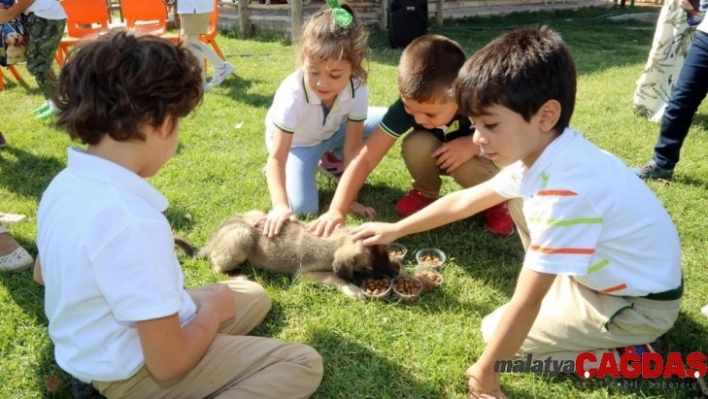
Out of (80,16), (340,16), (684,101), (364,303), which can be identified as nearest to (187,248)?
(364,303)

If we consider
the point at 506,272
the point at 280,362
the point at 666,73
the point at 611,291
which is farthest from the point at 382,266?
the point at 666,73

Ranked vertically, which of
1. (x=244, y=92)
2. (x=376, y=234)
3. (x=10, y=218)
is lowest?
(x=10, y=218)

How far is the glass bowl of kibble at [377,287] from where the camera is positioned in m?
3.28

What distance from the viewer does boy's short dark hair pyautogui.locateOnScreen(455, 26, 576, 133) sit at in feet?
7.21

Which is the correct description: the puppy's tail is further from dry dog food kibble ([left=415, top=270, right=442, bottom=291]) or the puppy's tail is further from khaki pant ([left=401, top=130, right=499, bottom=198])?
khaki pant ([left=401, top=130, right=499, bottom=198])

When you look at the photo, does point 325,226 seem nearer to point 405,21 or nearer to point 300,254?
point 300,254

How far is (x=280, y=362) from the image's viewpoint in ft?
8.12

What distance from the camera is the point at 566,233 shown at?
2.18m

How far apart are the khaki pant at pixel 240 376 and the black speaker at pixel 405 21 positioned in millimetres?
10721

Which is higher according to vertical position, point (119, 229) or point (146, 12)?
point (146, 12)

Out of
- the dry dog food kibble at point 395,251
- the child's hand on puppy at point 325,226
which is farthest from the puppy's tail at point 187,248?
the dry dog food kibble at point 395,251

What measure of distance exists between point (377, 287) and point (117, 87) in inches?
76.6

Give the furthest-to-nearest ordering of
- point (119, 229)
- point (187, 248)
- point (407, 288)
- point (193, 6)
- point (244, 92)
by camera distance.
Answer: point (244, 92) < point (193, 6) < point (187, 248) < point (407, 288) < point (119, 229)

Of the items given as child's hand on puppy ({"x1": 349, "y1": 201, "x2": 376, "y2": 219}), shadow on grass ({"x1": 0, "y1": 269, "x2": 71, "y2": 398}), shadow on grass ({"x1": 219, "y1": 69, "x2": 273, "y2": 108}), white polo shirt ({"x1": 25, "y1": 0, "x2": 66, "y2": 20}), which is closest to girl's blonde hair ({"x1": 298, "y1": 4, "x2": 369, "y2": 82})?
child's hand on puppy ({"x1": 349, "y1": 201, "x2": 376, "y2": 219})
